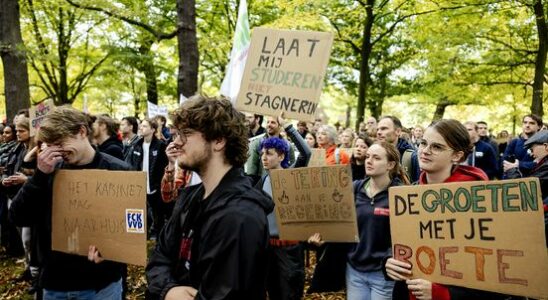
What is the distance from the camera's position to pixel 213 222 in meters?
2.01

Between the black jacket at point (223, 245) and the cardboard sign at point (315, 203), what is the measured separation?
1.59m

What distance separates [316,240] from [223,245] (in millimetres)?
2061

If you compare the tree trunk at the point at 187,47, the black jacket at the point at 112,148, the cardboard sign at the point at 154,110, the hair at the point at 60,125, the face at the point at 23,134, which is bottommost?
the black jacket at the point at 112,148

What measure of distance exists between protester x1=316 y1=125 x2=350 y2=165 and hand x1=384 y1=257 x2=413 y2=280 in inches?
179

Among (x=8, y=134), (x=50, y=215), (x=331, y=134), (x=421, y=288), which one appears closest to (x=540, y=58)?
(x=331, y=134)

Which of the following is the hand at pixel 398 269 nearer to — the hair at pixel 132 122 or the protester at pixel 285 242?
the protester at pixel 285 242

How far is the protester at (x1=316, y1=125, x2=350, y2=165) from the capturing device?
292 inches

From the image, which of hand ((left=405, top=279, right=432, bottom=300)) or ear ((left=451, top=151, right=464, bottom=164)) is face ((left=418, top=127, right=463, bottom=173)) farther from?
hand ((left=405, top=279, right=432, bottom=300))

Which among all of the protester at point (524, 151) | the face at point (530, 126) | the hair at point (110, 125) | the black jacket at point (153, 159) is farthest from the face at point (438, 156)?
the face at point (530, 126)

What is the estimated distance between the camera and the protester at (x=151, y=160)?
8.26 meters

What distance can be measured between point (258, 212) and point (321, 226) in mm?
1952

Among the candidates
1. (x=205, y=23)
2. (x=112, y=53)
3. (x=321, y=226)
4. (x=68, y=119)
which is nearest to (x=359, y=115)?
(x=205, y=23)

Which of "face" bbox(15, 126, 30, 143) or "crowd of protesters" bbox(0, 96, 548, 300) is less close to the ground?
"face" bbox(15, 126, 30, 143)

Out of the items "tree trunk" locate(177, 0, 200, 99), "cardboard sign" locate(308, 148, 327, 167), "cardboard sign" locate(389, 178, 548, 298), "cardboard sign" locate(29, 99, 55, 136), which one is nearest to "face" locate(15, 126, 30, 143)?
"cardboard sign" locate(29, 99, 55, 136)
